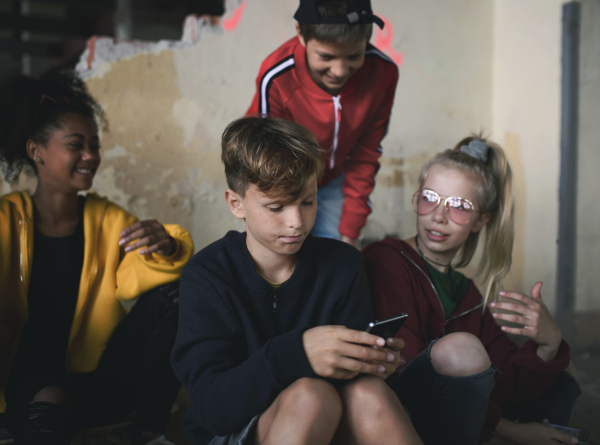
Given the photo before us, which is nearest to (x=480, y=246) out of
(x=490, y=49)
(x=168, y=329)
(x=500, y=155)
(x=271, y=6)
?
(x=490, y=49)

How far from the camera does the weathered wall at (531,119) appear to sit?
10.6ft

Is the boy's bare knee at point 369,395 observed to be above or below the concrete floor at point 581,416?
above

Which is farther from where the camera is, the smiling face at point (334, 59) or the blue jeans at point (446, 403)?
the smiling face at point (334, 59)

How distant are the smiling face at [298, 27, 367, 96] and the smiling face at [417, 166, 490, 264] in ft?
1.71

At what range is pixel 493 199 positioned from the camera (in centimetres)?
187

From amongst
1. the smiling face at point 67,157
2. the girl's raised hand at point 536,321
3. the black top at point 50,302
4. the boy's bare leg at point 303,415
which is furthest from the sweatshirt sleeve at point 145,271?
the girl's raised hand at point 536,321

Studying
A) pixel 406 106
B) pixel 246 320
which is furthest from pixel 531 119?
pixel 246 320

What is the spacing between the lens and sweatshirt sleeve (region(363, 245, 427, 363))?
1517mm

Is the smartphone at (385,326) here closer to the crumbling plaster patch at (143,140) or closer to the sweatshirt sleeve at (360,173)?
the sweatshirt sleeve at (360,173)

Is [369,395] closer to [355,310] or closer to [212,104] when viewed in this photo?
[355,310]

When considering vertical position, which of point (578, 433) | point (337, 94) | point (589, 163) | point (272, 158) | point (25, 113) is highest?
point (337, 94)

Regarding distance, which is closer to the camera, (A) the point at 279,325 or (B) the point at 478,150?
(A) the point at 279,325

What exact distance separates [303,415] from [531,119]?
3012 millimetres

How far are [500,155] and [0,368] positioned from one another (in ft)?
6.00
